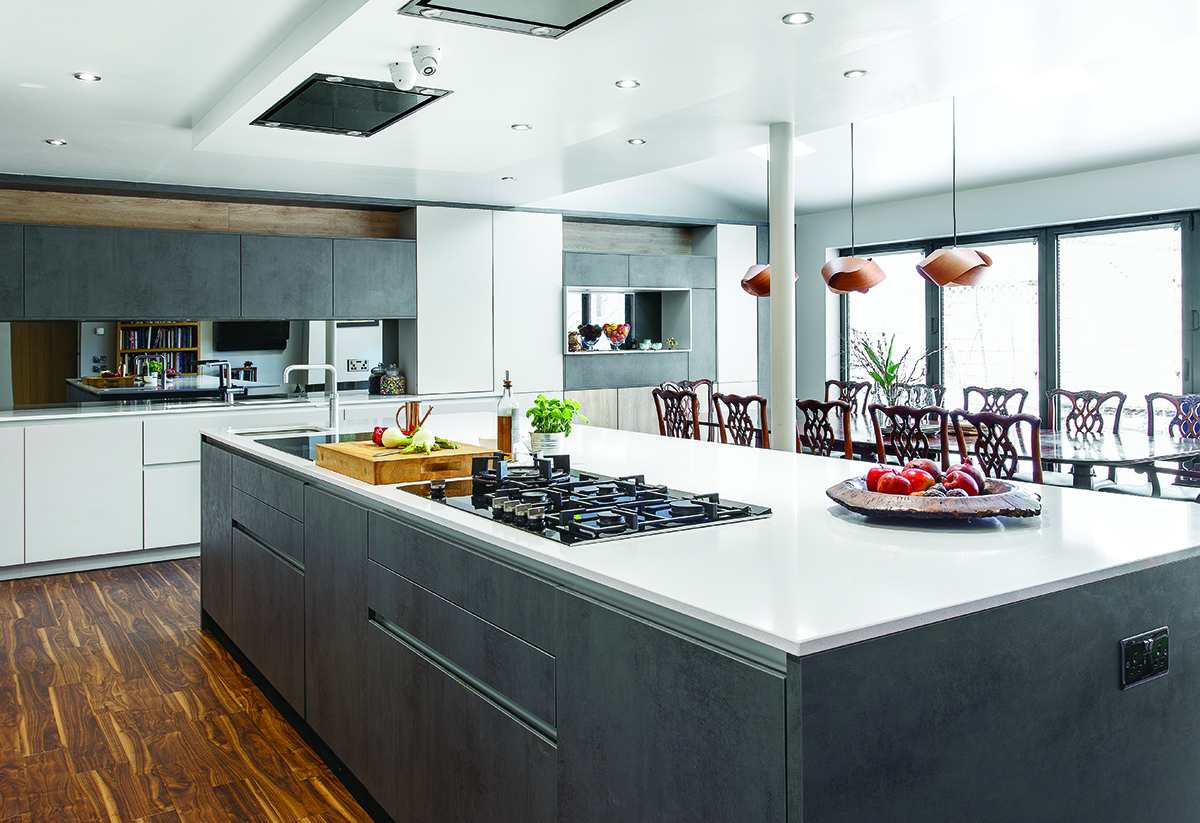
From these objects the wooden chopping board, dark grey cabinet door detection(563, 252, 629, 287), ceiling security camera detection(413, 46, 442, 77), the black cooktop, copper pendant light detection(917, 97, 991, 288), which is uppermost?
ceiling security camera detection(413, 46, 442, 77)

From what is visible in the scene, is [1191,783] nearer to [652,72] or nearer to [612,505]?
[612,505]

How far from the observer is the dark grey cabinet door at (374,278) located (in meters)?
6.19

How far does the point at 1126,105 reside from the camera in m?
5.23

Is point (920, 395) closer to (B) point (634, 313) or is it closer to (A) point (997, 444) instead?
(A) point (997, 444)

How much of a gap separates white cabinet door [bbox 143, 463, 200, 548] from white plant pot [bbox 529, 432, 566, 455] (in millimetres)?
3353

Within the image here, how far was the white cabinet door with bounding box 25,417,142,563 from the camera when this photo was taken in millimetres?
5039

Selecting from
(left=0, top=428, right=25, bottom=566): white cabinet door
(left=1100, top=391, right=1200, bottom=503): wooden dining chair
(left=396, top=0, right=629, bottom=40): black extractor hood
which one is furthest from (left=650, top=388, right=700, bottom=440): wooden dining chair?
(left=0, top=428, right=25, bottom=566): white cabinet door

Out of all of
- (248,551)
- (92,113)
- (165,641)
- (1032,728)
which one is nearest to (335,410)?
(248,551)

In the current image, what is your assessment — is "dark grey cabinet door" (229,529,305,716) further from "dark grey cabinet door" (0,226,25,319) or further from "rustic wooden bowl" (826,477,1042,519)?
"dark grey cabinet door" (0,226,25,319)

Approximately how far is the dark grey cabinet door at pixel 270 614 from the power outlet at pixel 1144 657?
7.37 feet

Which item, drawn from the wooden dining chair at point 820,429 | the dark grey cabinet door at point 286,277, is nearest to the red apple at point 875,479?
the wooden dining chair at point 820,429

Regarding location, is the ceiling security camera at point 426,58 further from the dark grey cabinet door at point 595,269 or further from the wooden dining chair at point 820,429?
the dark grey cabinet door at point 595,269

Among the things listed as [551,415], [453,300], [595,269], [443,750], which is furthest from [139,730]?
[595,269]

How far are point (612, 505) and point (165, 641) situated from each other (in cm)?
280
